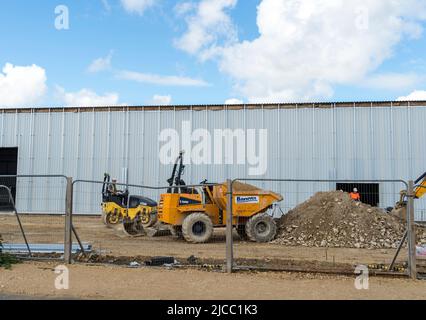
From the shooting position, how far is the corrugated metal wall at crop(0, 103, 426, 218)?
26.1 m

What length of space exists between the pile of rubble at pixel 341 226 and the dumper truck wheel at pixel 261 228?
0.38 meters

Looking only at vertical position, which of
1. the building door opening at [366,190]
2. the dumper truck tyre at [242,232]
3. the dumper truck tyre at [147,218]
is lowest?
the dumper truck tyre at [242,232]

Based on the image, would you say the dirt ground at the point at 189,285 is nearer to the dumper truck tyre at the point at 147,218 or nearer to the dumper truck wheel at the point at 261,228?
the dumper truck wheel at the point at 261,228

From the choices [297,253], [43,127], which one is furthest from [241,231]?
[43,127]

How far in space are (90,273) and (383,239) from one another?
10.3 m

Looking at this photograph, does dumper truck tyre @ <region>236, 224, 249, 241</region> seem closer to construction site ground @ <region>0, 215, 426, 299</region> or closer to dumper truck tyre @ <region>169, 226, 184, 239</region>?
dumper truck tyre @ <region>169, 226, 184, 239</region>

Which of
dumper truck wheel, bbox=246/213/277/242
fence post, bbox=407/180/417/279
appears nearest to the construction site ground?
fence post, bbox=407/180/417/279

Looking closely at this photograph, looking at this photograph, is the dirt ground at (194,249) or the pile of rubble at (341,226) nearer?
the dirt ground at (194,249)

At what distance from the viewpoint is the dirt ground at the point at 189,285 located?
7672 mm

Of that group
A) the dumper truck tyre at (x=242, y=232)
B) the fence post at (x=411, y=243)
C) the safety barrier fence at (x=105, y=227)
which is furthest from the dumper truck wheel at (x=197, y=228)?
the fence post at (x=411, y=243)

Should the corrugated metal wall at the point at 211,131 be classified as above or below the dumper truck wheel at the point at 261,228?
above

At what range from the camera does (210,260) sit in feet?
37.4

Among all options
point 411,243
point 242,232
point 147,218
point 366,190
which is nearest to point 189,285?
point 411,243

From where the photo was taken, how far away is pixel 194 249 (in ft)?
46.6
